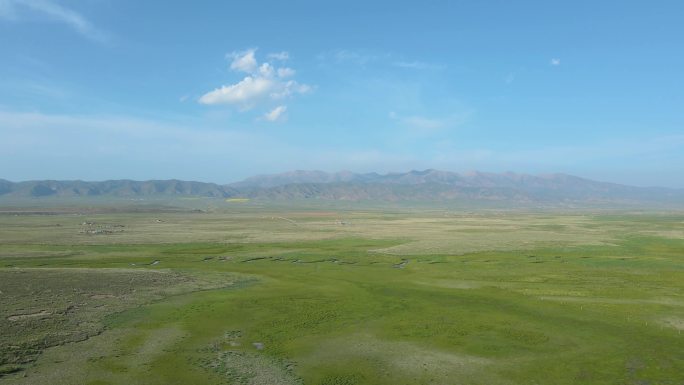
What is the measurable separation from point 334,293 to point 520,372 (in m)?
20.1

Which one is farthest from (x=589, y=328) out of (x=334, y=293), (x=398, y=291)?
(x=334, y=293)

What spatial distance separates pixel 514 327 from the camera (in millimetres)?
30531

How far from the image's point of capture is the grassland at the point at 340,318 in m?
23.1

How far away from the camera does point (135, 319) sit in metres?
31.5

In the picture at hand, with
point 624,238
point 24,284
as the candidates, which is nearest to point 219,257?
point 24,284

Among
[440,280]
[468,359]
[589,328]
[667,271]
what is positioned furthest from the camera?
[667,271]

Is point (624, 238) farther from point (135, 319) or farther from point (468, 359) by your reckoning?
point (135, 319)

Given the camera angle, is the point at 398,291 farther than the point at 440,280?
No

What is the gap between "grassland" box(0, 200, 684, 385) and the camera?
23.1 metres

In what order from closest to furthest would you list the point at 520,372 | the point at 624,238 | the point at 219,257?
the point at 520,372 → the point at 219,257 → the point at 624,238

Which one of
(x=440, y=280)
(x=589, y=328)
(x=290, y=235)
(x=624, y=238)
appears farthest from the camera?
(x=290, y=235)

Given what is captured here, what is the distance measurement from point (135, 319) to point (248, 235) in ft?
194

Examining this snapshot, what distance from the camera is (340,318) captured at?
107 feet

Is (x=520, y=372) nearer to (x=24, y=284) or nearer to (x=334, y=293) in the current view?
(x=334, y=293)
